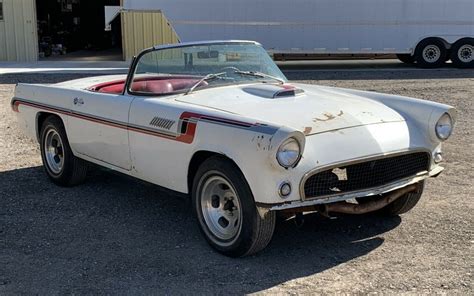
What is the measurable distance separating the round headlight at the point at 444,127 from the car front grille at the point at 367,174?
0.22 meters

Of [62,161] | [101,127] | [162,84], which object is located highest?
[162,84]

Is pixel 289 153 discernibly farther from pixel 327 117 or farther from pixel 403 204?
pixel 403 204

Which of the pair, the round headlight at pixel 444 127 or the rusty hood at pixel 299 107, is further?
the round headlight at pixel 444 127

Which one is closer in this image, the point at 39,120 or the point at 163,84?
the point at 163,84

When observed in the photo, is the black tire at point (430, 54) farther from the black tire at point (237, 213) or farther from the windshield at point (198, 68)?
the black tire at point (237, 213)

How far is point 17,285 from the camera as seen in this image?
360 centimetres

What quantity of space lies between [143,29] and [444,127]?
15715 millimetres

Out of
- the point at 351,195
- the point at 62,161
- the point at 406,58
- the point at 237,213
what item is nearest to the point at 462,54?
the point at 406,58

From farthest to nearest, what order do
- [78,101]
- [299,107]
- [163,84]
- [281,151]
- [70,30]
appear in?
1. [70,30]
2. [78,101]
3. [163,84]
4. [299,107]
5. [281,151]

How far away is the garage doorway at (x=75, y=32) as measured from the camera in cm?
2212

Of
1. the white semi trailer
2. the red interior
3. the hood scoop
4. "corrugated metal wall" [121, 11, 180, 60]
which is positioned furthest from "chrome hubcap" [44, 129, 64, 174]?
"corrugated metal wall" [121, 11, 180, 60]

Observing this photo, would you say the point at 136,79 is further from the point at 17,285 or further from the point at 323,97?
the point at 17,285

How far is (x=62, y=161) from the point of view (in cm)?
570

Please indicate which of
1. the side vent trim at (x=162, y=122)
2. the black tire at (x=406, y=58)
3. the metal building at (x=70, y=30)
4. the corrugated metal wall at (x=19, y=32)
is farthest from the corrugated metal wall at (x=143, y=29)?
the side vent trim at (x=162, y=122)
